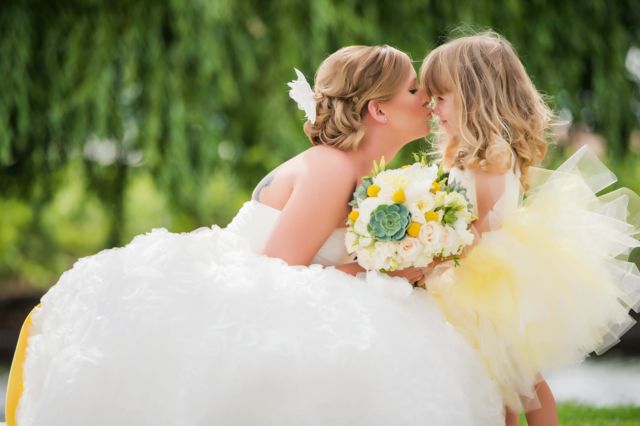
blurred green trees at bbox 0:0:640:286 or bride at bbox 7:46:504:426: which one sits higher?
bride at bbox 7:46:504:426

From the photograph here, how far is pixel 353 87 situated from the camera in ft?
10.3

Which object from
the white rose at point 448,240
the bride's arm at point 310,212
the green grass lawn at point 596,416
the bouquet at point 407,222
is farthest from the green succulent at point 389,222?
the green grass lawn at point 596,416

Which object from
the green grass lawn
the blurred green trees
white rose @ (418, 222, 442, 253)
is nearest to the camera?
white rose @ (418, 222, 442, 253)

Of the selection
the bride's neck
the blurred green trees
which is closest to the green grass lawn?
the bride's neck

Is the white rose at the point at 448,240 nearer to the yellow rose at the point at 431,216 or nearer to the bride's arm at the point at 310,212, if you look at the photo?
the yellow rose at the point at 431,216

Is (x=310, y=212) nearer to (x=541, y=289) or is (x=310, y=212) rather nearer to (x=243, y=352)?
(x=243, y=352)

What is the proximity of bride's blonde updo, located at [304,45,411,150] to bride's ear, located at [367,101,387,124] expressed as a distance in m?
0.02

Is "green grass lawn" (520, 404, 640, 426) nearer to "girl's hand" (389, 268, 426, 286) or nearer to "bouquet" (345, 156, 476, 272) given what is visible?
"girl's hand" (389, 268, 426, 286)

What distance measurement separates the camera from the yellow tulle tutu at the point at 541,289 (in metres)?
2.85

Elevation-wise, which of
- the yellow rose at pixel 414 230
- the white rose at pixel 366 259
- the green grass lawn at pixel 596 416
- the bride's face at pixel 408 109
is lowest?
the green grass lawn at pixel 596 416

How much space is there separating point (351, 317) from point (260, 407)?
0.37 meters

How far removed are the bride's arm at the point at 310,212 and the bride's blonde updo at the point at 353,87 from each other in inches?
6.3

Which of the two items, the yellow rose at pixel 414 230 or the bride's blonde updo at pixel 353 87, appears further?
the bride's blonde updo at pixel 353 87

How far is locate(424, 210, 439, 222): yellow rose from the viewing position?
275 cm
